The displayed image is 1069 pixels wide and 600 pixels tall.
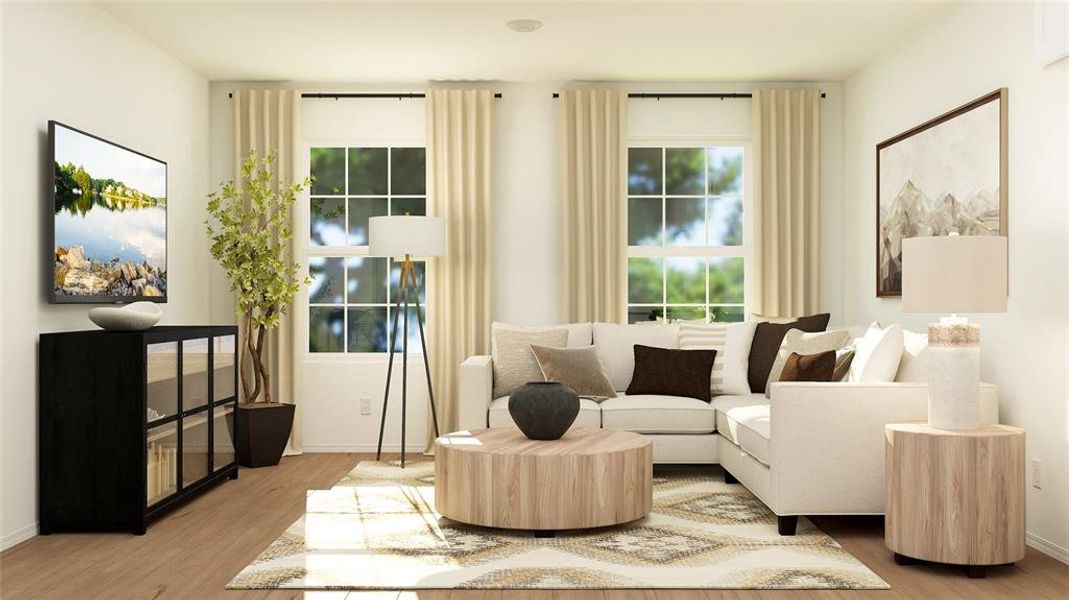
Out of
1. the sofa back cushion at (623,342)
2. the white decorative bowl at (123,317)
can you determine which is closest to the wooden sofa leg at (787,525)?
the sofa back cushion at (623,342)

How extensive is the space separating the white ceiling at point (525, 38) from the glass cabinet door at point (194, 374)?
175 centimetres

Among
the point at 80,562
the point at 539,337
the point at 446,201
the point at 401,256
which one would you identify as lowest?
→ the point at 80,562

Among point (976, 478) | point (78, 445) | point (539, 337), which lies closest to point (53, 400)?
point (78, 445)

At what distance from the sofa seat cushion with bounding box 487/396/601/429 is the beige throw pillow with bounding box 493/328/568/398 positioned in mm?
165

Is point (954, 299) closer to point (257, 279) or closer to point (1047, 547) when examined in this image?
point (1047, 547)

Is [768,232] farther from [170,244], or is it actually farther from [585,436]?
[170,244]

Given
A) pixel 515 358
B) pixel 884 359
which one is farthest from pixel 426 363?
pixel 884 359

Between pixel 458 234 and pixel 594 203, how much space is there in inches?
37.4

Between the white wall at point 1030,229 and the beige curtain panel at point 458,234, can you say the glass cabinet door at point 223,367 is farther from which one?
the white wall at point 1030,229

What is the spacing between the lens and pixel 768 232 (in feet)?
21.1

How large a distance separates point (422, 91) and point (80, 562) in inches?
154

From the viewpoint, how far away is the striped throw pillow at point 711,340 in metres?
5.66

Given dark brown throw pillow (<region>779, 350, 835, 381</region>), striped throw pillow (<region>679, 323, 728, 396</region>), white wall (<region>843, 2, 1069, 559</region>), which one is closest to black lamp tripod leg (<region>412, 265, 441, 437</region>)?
striped throw pillow (<region>679, 323, 728, 396</region>)

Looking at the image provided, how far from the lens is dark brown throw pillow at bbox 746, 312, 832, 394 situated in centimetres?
563
